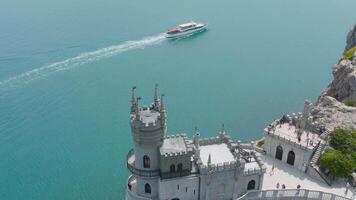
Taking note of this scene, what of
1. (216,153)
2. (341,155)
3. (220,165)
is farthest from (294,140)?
(220,165)

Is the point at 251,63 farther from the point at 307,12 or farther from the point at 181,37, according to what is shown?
the point at 307,12

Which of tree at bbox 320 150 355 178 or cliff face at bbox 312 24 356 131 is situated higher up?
cliff face at bbox 312 24 356 131

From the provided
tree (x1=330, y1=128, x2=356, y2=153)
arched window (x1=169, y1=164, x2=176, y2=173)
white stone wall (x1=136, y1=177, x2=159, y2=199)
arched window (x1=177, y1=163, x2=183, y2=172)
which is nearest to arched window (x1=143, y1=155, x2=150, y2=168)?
white stone wall (x1=136, y1=177, x2=159, y2=199)

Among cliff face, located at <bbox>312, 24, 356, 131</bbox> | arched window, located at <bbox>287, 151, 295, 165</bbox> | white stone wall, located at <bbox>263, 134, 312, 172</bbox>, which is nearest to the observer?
white stone wall, located at <bbox>263, 134, 312, 172</bbox>

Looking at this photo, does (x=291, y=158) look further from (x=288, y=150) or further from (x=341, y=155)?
(x=341, y=155)

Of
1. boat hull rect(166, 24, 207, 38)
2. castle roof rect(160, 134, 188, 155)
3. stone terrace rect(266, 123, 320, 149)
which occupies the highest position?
boat hull rect(166, 24, 207, 38)

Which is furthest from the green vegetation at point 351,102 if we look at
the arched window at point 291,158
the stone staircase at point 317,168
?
the arched window at point 291,158

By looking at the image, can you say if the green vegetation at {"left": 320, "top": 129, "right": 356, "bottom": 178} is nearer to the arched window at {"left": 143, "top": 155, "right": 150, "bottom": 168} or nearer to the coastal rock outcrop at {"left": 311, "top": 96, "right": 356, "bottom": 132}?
the coastal rock outcrop at {"left": 311, "top": 96, "right": 356, "bottom": 132}
